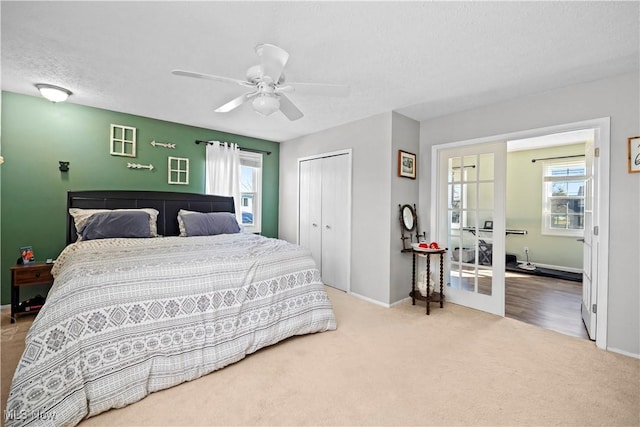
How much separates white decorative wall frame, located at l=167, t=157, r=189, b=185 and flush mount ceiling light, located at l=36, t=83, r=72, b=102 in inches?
50.0

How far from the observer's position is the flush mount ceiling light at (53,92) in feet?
9.12

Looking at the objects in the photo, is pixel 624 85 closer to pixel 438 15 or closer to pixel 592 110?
pixel 592 110

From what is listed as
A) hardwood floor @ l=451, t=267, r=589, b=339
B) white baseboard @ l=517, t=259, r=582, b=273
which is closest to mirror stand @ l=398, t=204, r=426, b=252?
hardwood floor @ l=451, t=267, r=589, b=339

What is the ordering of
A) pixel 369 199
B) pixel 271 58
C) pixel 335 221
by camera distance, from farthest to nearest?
1. pixel 335 221
2. pixel 369 199
3. pixel 271 58

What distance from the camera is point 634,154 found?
234cm

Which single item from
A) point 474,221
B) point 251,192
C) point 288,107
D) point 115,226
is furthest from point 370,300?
point 115,226

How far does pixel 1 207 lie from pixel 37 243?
0.48m

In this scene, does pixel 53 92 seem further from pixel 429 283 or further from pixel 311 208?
pixel 429 283

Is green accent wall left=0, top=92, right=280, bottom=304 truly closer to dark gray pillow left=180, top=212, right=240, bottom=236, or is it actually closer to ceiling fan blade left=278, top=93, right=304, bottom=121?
dark gray pillow left=180, top=212, right=240, bottom=236

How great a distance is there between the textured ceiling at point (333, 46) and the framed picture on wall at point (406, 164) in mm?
688

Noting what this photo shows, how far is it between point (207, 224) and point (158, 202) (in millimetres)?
805

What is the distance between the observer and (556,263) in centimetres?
546

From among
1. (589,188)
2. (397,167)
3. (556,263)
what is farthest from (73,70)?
(556,263)

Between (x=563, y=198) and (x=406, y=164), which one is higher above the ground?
(x=406, y=164)
